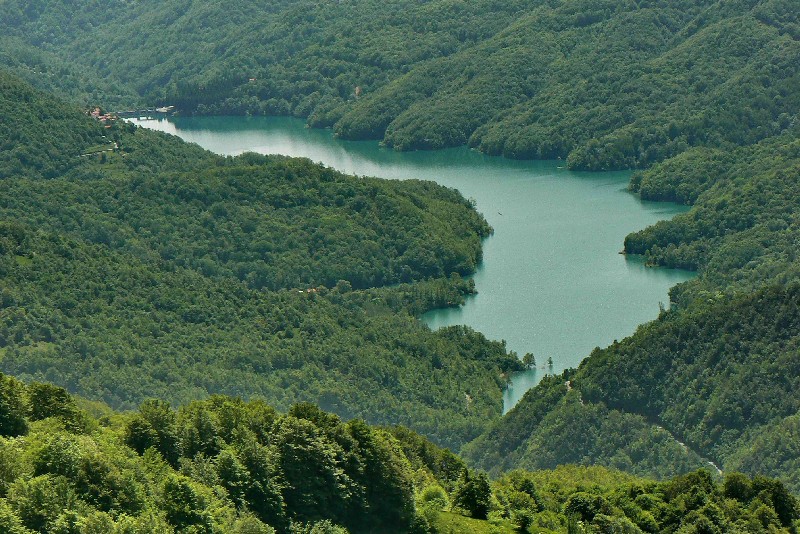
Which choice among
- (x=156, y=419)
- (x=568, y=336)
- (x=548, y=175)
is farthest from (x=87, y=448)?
(x=548, y=175)

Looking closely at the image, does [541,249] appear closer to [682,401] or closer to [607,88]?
[682,401]

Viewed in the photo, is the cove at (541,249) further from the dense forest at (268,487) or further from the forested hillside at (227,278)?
the dense forest at (268,487)

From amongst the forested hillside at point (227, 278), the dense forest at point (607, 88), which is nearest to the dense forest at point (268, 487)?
the forested hillside at point (227, 278)

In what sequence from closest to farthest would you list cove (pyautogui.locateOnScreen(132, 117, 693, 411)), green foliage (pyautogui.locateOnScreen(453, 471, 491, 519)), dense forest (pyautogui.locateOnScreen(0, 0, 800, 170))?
1. green foliage (pyautogui.locateOnScreen(453, 471, 491, 519))
2. cove (pyautogui.locateOnScreen(132, 117, 693, 411))
3. dense forest (pyautogui.locateOnScreen(0, 0, 800, 170))

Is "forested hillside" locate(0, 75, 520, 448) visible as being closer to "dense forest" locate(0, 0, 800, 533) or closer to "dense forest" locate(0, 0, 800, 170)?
"dense forest" locate(0, 0, 800, 533)

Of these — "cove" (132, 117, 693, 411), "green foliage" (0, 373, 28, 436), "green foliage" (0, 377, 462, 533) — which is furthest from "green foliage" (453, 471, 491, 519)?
"cove" (132, 117, 693, 411)

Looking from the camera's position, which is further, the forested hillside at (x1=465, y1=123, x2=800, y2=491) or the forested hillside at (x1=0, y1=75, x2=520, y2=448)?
the forested hillside at (x1=0, y1=75, x2=520, y2=448)
